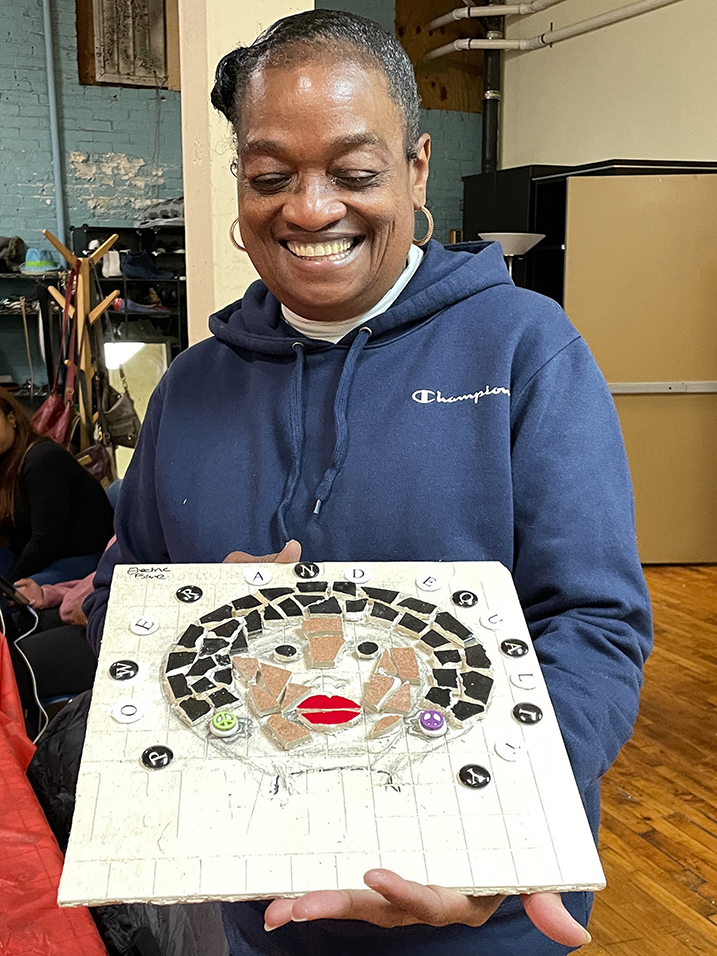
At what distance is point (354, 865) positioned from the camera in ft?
2.09

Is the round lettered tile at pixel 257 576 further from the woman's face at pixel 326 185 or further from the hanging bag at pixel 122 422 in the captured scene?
the hanging bag at pixel 122 422

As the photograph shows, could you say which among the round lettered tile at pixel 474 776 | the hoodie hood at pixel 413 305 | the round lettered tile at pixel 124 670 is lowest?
the round lettered tile at pixel 474 776

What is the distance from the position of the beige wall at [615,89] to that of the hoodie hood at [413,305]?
194 inches

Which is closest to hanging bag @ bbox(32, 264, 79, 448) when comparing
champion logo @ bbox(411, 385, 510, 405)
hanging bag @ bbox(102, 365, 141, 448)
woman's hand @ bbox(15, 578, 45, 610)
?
hanging bag @ bbox(102, 365, 141, 448)

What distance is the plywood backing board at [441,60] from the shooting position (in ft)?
23.1

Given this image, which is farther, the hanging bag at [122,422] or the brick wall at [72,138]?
the brick wall at [72,138]

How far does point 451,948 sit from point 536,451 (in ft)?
1.63

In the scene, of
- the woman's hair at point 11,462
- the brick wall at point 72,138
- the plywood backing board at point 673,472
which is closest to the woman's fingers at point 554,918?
the woman's hair at point 11,462

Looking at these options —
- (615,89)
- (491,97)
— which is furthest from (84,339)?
(491,97)

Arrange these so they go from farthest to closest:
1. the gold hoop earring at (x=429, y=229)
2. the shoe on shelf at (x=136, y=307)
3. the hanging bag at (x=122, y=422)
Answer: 1. the shoe on shelf at (x=136, y=307)
2. the hanging bag at (x=122, y=422)
3. the gold hoop earring at (x=429, y=229)

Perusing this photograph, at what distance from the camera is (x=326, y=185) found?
901 mm

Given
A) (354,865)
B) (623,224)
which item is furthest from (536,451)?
(623,224)

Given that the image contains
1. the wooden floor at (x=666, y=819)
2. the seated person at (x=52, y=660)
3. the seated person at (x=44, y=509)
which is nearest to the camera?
the wooden floor at (x=666, y=819)

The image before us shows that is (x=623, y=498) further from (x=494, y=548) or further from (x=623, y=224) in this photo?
(x=623, y=224)
